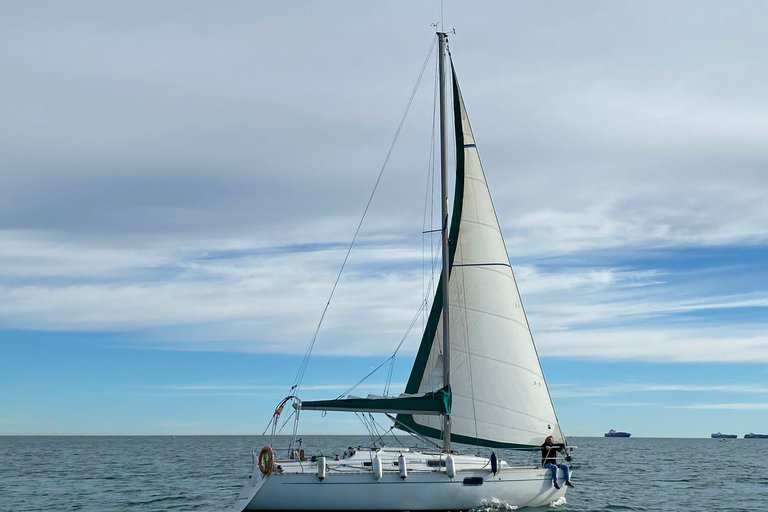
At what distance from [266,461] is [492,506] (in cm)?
606

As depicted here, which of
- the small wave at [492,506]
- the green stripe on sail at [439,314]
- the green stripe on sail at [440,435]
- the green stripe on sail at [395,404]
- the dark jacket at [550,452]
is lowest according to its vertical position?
the small wave at [492,506]

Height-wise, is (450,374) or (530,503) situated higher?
(450,374)

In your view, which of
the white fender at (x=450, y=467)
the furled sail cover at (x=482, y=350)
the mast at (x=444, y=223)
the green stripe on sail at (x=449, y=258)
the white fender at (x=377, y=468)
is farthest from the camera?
the green stripe on sail at (x=449, y=258)

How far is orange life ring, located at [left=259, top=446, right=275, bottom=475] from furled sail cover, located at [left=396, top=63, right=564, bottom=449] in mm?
6038

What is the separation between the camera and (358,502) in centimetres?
1898

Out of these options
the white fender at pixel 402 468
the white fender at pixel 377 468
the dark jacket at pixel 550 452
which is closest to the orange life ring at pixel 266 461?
the white fender at pixel 377 468

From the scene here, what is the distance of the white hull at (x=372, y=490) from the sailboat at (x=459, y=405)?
0.08 feet

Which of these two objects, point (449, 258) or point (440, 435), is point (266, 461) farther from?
point (449, 258)

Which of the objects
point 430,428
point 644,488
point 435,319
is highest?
point 435,319

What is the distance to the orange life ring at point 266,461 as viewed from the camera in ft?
61.5

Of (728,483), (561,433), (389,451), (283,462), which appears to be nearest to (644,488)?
(728,483)

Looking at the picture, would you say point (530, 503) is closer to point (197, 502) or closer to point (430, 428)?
point (430, 428)

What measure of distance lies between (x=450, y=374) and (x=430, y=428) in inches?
75.0

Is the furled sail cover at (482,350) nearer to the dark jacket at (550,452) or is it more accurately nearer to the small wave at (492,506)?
the dark jacket at (550,452)
